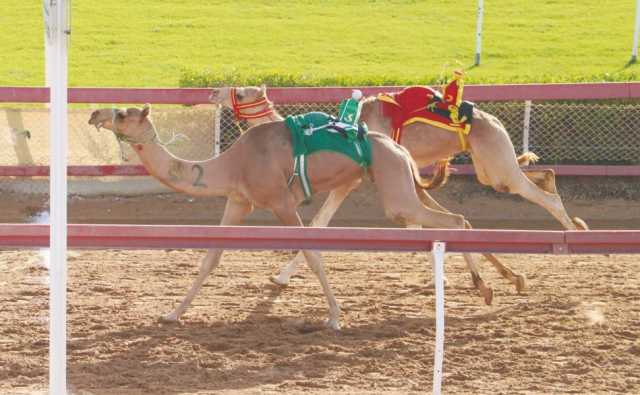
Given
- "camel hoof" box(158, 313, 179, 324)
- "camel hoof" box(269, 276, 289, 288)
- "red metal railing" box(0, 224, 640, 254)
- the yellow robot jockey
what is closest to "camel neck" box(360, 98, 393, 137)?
the yellow robot jockey

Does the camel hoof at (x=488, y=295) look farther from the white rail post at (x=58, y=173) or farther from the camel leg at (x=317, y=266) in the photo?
the white rail post at (x=58, y=173)

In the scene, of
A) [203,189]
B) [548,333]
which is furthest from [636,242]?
[203,189]

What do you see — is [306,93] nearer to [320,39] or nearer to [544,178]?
[544,178]

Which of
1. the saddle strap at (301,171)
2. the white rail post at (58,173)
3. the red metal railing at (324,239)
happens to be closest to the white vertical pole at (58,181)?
the white rail post at (58,173)

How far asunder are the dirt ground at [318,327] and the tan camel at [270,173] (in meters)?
0.47

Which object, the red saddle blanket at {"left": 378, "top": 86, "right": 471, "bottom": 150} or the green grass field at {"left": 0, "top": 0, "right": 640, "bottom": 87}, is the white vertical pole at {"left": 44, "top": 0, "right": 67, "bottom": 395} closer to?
the red saddle blanket at {"left": 378, "top": 86, "right": 471, "bottom": 150}

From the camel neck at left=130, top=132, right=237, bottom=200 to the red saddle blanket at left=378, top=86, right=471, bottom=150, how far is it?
212 cm

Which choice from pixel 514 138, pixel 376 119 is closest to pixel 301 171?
pixel 376 119

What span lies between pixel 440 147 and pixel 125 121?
9.98 ft

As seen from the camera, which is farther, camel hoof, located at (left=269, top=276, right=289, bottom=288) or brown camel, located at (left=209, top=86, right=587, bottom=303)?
camel hoof, located at (left=269, top=276, right=289, bottom=288)

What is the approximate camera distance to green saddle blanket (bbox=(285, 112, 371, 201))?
877 centimetres

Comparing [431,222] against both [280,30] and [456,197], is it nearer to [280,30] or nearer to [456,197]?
[456,197]

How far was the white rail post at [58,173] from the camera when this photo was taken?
545 centimetres

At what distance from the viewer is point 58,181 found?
5586 millimetres
